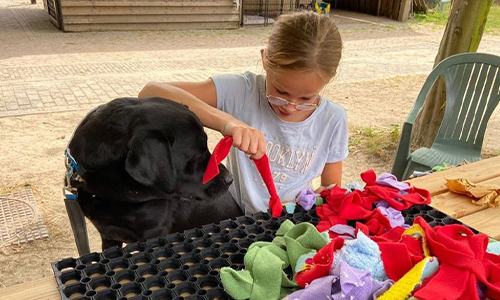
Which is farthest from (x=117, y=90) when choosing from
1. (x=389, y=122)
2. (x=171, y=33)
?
(x=171, y=33)

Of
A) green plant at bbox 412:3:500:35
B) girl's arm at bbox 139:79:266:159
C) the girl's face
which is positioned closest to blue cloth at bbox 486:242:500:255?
girl's arm at bbox 139:79:266:159

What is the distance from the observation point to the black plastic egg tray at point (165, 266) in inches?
44.2

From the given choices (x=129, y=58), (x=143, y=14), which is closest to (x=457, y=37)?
(x=129, y=58)

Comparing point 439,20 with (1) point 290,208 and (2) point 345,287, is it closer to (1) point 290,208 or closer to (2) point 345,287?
(1) point 290,208

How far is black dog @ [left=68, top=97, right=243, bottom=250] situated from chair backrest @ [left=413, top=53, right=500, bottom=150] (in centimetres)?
275

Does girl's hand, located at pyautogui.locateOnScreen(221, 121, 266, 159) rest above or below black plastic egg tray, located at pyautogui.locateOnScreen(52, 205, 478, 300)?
above

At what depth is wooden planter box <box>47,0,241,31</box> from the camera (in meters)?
12.3

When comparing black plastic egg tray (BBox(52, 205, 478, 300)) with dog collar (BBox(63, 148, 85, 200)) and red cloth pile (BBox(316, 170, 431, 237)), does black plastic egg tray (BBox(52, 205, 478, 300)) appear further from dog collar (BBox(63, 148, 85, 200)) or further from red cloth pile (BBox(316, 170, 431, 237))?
dog collar (BBox(63, 148, 85, 200))

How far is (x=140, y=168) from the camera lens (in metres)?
1.81

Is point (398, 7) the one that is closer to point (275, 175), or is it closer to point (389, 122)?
point (389, 122)

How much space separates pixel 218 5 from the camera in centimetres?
1407

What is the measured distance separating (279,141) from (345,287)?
4.29 feet

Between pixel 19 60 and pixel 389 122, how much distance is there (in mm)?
7183

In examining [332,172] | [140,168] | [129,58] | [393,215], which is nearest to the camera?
[393,215]
